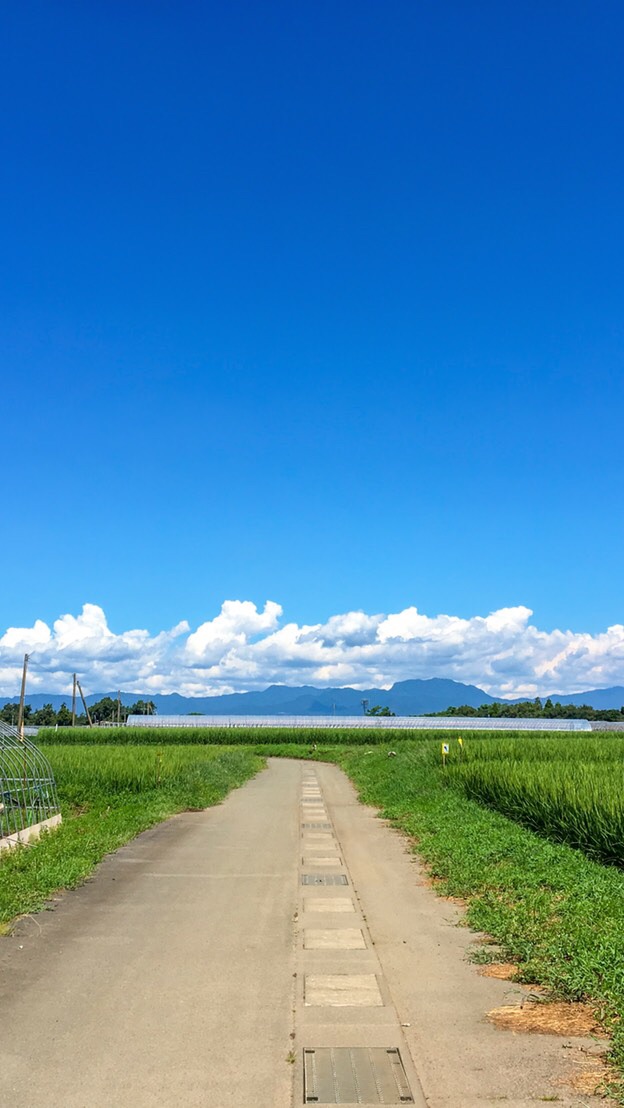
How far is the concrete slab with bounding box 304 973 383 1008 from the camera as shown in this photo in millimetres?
6590

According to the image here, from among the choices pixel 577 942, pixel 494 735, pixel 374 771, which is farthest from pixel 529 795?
pixel 494 735

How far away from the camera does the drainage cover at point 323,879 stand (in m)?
12.0

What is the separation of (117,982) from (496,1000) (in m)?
3.14

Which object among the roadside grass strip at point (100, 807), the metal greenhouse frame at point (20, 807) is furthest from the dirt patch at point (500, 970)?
the metal greenhouse frame at point (20, 807)

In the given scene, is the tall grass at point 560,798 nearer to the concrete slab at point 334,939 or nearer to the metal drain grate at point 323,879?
the metal drain grate at point 323,879

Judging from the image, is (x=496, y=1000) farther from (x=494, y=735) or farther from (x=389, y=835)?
(x=494, y=735)

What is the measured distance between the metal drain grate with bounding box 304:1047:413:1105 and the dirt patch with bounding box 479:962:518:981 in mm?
2030

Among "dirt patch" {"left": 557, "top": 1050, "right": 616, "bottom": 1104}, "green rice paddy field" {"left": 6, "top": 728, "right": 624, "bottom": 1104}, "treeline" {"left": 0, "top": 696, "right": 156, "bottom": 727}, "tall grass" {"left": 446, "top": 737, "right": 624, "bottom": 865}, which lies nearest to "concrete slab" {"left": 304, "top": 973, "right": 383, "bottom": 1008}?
"green rice paddy field" {"left": 6, "top": 728, "right": 624, "bottom": 1104}

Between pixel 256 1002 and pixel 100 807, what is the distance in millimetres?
15492

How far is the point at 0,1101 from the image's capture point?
4.82 m

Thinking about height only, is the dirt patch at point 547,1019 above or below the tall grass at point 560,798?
below

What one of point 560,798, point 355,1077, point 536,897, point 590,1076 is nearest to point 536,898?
point 536,897

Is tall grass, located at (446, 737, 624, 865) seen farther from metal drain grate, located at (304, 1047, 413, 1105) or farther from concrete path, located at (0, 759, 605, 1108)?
metal drain grate, located at (304, 1047, 413, 1105)

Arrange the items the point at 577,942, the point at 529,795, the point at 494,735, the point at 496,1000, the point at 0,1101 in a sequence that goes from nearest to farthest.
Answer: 1. the point at 0,1101
2. the point at 496,1000
3. the point at 577,942
4. the point at 529,795
5. the point at 494,735
